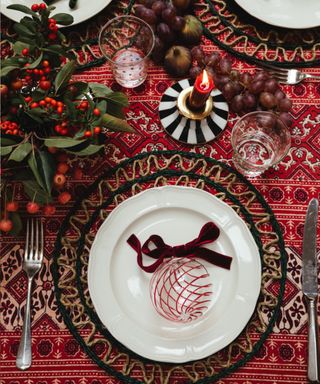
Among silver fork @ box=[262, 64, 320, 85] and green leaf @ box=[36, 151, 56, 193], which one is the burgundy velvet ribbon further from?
silver fork @ box=[262, 64, 320, 85]

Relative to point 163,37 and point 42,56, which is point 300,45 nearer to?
point 163,37

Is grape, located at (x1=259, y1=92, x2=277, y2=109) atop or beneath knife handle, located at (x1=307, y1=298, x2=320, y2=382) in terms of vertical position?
atop

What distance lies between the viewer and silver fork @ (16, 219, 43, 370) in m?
0.72

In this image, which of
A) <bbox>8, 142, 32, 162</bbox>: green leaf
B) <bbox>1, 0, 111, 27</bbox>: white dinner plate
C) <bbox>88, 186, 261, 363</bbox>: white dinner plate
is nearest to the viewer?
<bbox>8, 142, 32, 162</bbox>: green leaf

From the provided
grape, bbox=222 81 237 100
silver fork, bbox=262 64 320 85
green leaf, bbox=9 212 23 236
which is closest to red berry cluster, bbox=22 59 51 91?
green leaf, bbox=9 212 23 236

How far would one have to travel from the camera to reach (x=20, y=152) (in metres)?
0.61

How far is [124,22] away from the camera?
796mm

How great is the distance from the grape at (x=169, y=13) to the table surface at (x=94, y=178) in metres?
0.09

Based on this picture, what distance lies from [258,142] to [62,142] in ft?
1.25

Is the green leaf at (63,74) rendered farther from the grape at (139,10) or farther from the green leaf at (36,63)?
the grape at (139,10)

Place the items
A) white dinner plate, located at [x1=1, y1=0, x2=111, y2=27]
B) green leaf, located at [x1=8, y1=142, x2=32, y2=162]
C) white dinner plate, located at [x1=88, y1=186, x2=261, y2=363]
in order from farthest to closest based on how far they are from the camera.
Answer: white dinner plate, located at [x1=1, y1=0, x2=111, y2=27] < white dinner plate, located at [x1=88, y1=186, x2=261, y2=363] < green leaf, located at [x1=8, y1=142, x2=32, y2=162]

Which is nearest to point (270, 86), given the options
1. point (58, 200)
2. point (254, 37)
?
point (254, 37)

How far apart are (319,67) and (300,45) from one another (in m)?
0.06

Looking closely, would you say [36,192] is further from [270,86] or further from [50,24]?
[270,86]
